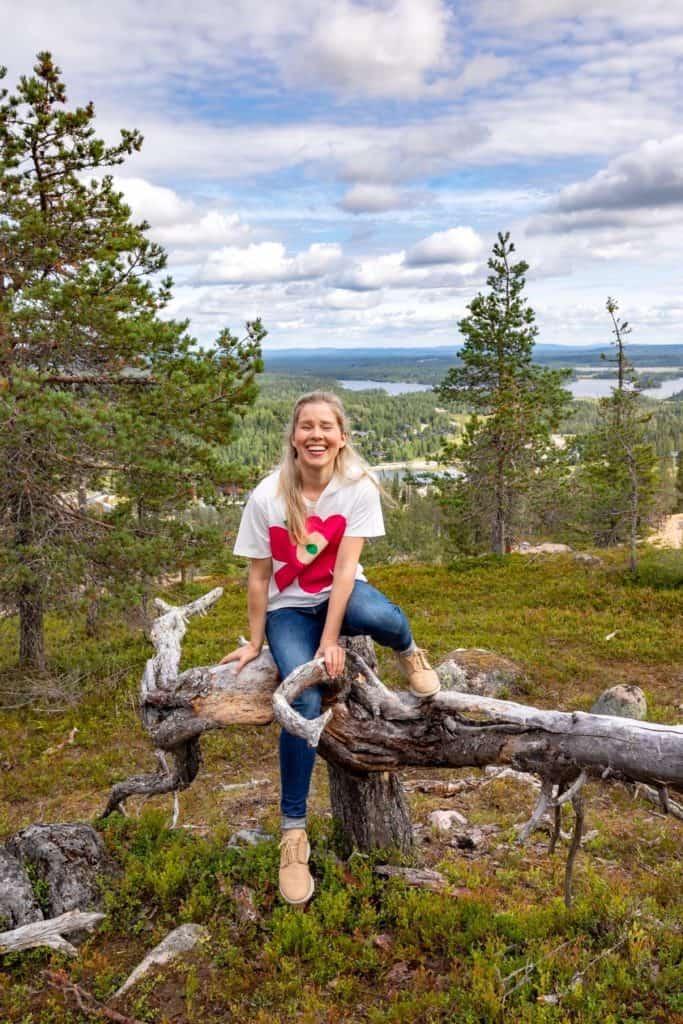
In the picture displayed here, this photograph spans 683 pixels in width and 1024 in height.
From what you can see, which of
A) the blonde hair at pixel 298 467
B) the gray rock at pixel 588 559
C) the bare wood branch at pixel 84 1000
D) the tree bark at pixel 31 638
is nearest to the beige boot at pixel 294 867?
the bare wood branch at pixel 84 1000

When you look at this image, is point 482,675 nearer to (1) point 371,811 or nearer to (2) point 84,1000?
(1) point 371,811

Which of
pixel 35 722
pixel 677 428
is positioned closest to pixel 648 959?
pixel 35 722

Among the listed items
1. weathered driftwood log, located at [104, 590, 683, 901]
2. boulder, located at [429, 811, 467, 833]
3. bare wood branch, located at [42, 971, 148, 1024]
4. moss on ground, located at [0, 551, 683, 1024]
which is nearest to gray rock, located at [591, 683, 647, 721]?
moss on ground, located at [0, 551, 683, 1024]

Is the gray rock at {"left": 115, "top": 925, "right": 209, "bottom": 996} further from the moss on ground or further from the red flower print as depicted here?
the red flower print

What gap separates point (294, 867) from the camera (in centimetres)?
433

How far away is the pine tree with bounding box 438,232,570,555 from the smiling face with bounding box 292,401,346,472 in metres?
20.1

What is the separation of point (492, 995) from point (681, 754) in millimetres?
1694

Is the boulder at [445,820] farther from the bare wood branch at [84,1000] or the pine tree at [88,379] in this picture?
the pine tree at [88,379]

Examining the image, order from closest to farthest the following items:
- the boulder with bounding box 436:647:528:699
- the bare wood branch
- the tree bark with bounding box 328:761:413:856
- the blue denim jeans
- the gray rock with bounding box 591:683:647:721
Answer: the bare wood branch < the blue denim jeans < the tree bark with bounding box 328:761:413:856 < the gray rock with bounding box 591:683:647:721 < the boulder with bounding box 436:647:528:699

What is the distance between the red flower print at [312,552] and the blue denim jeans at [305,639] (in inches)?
7.2

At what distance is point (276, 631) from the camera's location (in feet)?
14.2

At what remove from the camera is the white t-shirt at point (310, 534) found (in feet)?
14.4

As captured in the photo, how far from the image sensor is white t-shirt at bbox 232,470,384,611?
4391mm

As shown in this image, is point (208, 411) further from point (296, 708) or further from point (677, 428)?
point (677, 428)
